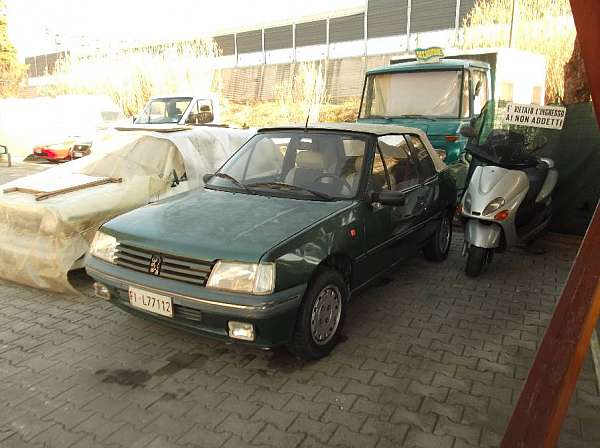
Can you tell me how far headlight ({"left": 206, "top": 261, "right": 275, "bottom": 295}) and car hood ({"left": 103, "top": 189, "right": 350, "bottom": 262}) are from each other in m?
0.06

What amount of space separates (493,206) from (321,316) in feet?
8.47

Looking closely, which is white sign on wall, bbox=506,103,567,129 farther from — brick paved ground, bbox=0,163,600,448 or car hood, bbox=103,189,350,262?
car hood, bbox=103,189,350,262

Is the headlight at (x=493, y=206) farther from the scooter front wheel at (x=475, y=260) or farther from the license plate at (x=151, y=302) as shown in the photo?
the license plate at (x=151, y=302)

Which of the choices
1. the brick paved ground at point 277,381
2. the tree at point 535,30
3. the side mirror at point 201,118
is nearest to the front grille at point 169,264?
the brick paved ground at point 277,381

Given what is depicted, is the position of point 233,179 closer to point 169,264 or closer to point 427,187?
point 169,264

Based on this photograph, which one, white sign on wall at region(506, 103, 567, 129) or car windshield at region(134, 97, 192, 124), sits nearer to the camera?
white sign on wall at region(506, 103, 567, 129)

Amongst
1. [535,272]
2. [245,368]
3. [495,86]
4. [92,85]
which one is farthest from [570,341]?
[92,85]

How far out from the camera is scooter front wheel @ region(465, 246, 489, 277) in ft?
16.8

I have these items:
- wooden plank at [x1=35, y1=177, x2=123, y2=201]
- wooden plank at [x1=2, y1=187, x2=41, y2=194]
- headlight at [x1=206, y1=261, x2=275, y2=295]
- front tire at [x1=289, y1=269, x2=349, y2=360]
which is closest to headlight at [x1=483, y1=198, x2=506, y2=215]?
front tire at [x1=289, y1=269, x2=349, y2=360]

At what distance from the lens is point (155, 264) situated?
130 inches

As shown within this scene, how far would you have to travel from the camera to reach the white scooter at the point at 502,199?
503cm

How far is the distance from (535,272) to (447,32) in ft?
67.3

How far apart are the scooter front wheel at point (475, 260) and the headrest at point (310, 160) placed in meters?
2.06

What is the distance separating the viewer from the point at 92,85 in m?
21.4
